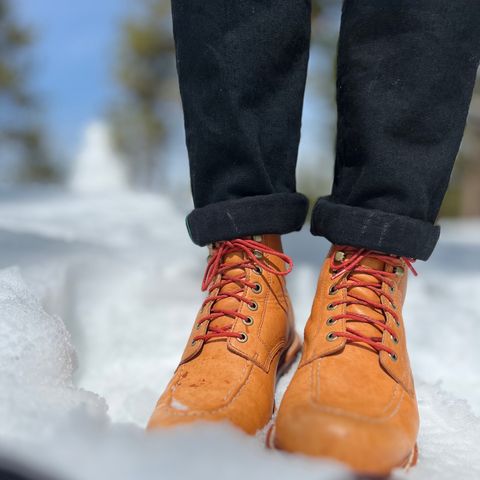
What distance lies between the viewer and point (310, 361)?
0.72 metres

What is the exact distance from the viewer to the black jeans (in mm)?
746

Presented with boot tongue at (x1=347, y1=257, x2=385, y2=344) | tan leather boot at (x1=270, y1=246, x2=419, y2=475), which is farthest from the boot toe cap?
boot tongue at (x1=347, y1=257, x2=385, y2=344)

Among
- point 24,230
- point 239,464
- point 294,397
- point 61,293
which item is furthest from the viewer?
point 24,230

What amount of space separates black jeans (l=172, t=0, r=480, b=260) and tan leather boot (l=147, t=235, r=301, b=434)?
0.17 ft

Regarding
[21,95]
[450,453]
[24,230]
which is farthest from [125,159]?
[450,453]

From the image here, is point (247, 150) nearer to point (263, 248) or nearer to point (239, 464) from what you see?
point (263, 248)

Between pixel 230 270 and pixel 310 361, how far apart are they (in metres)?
0.21

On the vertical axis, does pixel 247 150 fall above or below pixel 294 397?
above

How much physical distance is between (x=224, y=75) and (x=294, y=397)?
1.61ft

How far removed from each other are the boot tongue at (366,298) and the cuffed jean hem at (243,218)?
0.49 ft

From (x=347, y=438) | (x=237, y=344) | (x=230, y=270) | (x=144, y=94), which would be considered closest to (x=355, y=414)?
(x=347, y=438)

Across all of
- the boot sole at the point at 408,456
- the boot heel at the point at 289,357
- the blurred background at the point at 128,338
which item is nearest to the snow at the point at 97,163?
the blurred background at the point at 128,338

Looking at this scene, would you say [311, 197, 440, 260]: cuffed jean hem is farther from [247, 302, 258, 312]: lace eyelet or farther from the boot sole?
the boot sole

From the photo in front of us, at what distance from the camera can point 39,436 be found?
524 mm
